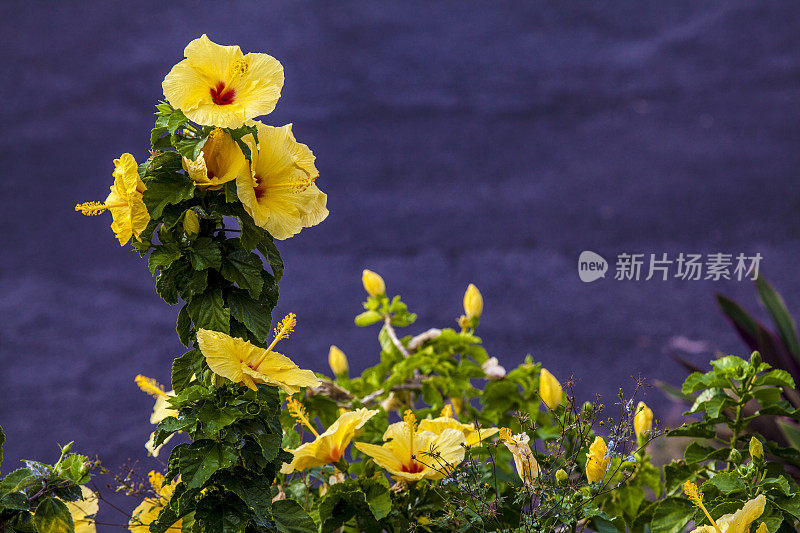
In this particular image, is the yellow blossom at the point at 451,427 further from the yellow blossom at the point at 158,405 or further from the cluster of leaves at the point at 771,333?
the cluster of leaves at the point at 771,333

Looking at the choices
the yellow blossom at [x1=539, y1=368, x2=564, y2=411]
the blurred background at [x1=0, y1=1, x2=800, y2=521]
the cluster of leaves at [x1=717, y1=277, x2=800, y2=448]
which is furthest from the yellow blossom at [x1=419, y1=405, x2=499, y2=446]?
the blurred background at [x1=0, y1=1, x2=800, y2=521]

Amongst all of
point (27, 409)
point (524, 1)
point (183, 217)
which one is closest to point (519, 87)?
point (524, 1)

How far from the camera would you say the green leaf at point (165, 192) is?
739 millimetres

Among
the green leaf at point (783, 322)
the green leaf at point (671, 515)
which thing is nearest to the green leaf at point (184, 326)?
the green leaf at point (671, 515)

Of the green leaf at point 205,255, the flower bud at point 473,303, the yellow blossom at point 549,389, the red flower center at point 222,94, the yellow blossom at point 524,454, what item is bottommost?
the yellow blossom at point 524,454

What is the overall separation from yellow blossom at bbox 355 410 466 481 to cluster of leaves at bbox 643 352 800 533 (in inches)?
9.3

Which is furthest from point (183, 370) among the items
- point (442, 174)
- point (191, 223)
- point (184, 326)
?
point (442, 174)

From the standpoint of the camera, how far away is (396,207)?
3.58m

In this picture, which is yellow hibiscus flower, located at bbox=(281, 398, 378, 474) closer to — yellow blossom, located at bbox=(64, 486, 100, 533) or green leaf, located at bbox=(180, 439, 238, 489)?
green leaf, located at bbox=(180, 439, 238, 489)

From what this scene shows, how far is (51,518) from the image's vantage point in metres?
0.80

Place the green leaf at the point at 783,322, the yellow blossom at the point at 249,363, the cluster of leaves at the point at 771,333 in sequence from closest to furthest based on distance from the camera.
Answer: the yellow blossom at the point at 249,363, the cluster of leaves at the point at 771,333, the green leaf at the point at 783,322

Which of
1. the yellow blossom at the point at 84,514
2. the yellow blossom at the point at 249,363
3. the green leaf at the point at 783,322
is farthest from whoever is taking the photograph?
the green leaf at the point at 783,322

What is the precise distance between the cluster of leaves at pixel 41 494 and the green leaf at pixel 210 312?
7.8 inches

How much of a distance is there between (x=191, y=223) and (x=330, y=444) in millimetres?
287
